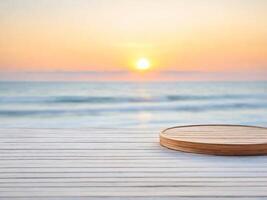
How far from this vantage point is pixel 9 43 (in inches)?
382

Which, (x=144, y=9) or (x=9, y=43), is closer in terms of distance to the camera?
(x=144, y=9)

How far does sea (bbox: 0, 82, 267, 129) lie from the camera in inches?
360

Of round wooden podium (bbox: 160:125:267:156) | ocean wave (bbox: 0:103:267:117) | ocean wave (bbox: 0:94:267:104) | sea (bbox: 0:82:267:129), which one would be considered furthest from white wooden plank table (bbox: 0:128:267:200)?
ocean wave (bbox: 0:94:267:104)

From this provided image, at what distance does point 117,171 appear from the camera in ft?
7.74

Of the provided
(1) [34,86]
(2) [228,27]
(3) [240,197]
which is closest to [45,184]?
(3) [240,197]

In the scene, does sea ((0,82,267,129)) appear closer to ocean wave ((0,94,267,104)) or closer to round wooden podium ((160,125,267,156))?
ocean wave ((0,94,267,104))

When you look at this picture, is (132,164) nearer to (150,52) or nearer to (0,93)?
(150,52)

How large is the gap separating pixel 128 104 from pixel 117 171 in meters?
10.2

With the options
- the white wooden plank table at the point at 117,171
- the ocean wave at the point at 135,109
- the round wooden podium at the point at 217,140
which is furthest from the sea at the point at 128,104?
the white wooden plank table at the point at 117,171

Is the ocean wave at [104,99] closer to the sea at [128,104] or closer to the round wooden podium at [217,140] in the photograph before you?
the sea at [128,104]

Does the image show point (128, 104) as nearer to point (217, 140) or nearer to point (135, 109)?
point (135, 109)

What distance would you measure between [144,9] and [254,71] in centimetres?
347

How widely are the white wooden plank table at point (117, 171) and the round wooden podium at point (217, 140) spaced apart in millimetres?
62

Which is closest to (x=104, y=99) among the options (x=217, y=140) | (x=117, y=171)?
(x=217, y=140)
